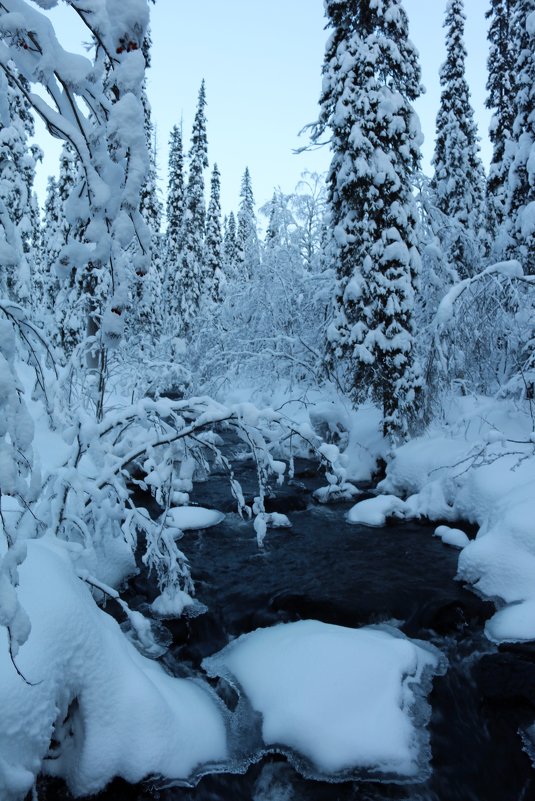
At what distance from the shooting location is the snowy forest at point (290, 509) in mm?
1490

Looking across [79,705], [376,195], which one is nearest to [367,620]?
[79,705]

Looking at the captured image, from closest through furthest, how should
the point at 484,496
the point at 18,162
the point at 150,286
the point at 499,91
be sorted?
1. the point at 484,496
2. the point at 18,162
3. the point at 499,91
4. the point at 150,286

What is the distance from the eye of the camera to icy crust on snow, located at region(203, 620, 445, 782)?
4.45 meters

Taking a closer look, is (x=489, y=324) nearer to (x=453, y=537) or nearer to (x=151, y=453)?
(x=453, y=537)

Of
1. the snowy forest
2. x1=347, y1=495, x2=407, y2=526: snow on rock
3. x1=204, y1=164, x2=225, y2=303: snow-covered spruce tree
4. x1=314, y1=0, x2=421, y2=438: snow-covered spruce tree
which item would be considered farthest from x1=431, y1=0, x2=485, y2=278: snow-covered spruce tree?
x1=204, y1=164, x2=225, y2=303: snow-covered spruce tree

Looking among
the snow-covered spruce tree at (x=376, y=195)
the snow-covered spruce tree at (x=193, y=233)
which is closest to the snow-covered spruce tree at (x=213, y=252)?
the snow-covered spruce tree at (x=193, y=233)

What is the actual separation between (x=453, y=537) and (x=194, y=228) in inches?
1358

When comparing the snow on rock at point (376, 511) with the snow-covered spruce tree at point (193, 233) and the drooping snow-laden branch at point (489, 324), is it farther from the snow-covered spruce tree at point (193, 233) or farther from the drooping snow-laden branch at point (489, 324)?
the snow-covered spruce tree at point (193, 233)

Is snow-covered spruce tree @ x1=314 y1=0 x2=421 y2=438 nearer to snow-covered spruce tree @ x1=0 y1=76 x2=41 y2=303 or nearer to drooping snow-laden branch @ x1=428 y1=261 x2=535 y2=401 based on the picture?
drooping snow-laden branch @ x1=428 y1=261 x2=535 y2=401

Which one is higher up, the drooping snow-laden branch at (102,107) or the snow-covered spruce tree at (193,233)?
the snow-covered spruce tree at (193,233)

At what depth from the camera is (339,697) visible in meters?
4.83

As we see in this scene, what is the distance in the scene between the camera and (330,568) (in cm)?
848

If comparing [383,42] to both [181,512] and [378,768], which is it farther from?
[378,768]

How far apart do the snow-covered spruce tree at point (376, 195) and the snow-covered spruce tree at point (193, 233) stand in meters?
23.1
